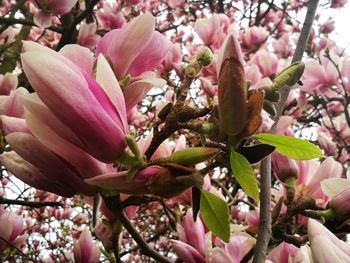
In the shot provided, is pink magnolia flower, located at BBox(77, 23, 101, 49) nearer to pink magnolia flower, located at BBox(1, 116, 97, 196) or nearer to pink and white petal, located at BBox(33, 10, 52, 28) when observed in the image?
pink and white petal, located at BBox(33, 10, 52, 28)

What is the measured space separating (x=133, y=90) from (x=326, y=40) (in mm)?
2763

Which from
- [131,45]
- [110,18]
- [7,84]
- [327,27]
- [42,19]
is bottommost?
[131,45]

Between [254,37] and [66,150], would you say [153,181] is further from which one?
[254,37]

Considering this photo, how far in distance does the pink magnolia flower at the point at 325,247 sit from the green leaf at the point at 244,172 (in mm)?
91

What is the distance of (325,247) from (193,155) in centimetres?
21

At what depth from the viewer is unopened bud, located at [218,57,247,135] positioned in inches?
20.1

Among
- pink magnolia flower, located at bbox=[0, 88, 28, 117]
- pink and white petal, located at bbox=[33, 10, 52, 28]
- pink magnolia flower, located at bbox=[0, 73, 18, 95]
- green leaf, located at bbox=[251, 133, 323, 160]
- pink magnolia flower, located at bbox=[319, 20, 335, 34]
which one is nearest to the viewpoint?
green leaf, located at bbox=[251, 133, 323, 160]

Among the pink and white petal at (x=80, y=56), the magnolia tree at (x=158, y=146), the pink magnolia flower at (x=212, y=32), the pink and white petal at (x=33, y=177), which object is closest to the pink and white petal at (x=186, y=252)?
the magnolia tree at (x=158, y=146)

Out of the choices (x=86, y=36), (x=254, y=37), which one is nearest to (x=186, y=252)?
(x=86, y=36)

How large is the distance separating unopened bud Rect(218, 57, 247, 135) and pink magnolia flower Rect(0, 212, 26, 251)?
1.05 metres

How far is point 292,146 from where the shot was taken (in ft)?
1.97

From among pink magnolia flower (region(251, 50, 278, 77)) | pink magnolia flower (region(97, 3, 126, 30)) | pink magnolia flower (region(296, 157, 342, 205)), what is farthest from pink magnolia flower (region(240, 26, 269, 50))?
pink magnolia flower (region(296, 157, 342, 205))

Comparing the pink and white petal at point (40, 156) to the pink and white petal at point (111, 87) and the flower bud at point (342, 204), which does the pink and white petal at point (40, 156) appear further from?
the flower bud at point (342, 204)

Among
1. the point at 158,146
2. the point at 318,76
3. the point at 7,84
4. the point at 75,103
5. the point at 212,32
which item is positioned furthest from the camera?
the point at 212,32
